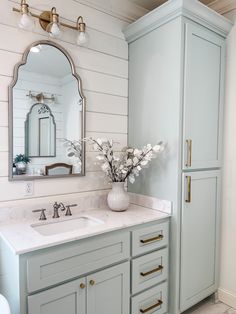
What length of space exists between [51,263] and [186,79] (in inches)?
59.7

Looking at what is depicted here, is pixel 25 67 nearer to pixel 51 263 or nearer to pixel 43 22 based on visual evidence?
pixel 43 22

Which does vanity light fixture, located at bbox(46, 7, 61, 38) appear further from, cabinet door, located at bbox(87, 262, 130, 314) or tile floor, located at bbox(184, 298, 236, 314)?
tile floor, located at bbox(184, 298, 236, 314)

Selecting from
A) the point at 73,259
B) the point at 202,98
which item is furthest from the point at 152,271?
the point at 202,98

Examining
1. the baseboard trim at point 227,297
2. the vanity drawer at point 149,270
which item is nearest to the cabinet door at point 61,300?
the vanity drawer at point 149,270

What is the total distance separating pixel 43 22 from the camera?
1.76m

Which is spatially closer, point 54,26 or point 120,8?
point 54,26

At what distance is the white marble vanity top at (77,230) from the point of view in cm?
129

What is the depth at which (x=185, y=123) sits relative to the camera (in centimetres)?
186

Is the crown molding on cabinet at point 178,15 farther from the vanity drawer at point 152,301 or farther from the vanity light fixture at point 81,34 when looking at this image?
the vanity drawer at point 152,301

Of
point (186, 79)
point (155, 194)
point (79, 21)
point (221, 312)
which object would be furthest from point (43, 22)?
point (221, 312)

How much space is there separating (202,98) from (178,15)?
2.05ft

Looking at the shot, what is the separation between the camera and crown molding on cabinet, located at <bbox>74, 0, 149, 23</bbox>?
6.70 feet

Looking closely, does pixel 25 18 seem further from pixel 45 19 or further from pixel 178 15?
pixel 178 15

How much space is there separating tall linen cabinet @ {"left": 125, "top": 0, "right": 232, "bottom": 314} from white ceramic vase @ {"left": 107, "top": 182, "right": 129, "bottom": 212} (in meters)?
0.24
